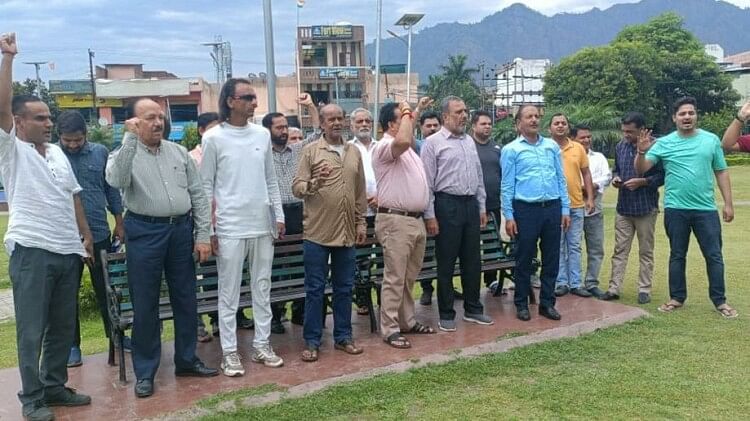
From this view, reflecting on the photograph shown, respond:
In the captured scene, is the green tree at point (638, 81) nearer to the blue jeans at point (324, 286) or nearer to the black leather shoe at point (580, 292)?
the black leather shoe at point (580, 292)

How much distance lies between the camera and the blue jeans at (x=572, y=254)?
21.3 feet

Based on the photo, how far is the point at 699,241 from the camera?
5.86m

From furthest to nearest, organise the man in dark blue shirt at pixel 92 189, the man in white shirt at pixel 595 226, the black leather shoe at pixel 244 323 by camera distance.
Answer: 1. the man in white shirt at pixel 595 226
2. the black leather shoe at pixel 244 323
3. the man in dark blue shirt at pixel 92 189

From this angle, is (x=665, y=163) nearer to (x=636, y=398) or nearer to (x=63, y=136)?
(x=636, y=398)

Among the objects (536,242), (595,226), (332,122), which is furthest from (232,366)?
(595,226)

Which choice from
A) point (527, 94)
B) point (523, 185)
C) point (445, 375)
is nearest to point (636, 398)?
point (445, 375)

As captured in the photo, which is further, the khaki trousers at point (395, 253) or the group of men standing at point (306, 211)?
the khaki trousers at point (395, 253)

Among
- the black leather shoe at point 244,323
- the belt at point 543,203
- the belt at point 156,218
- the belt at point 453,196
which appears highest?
the belt at point 156,218

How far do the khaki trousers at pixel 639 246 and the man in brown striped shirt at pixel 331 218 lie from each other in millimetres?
2952

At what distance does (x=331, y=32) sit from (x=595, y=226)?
59.2 metres

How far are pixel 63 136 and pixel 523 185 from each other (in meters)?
3.40

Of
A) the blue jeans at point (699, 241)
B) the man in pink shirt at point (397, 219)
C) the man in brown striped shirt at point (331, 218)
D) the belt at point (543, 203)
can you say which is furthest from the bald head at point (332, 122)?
the blue jeans at point (699, 241)

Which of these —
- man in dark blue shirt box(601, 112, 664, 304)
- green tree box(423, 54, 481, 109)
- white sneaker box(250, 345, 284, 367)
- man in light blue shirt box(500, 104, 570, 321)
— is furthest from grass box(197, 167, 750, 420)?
green tree box(423, 54, 481, 109)

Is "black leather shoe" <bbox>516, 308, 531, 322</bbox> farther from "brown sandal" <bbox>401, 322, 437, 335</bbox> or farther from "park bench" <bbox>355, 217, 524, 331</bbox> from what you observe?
"brown sandal" <bbox>401, 322, 437, 335</bbox>
